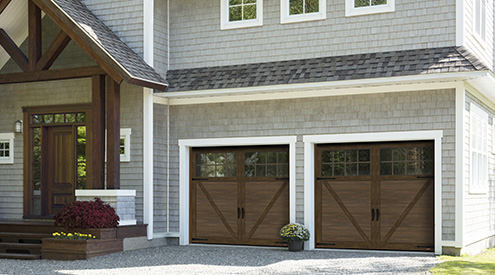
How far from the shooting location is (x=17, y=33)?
15.3 m

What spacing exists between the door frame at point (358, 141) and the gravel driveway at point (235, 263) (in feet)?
1.86

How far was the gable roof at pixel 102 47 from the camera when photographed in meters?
12.6

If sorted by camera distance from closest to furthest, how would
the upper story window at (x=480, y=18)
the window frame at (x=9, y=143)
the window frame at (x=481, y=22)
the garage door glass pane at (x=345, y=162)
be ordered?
1. the garage door glass pane at (x=345, y=162)
2. the window frame at (x=481, y=22)
3. the upper story window at (x=480, y=18)
4. the window frame at (x=9, y=143)

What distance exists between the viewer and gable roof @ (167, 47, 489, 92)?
11.8 m

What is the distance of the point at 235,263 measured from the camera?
1115 cm

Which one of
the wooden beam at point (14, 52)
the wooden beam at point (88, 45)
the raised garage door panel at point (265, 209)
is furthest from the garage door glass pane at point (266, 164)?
the wooden beam at point (14, 52)

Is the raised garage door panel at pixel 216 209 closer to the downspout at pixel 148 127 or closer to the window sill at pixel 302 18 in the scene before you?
the downspout at pixel 148 127

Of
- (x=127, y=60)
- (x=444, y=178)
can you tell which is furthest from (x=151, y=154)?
(x=444, y=178)

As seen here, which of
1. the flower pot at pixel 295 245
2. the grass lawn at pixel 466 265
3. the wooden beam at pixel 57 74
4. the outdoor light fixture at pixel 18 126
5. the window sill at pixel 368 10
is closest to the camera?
the grass lawn at pixel 466 265

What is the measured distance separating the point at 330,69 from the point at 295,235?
3.10 m

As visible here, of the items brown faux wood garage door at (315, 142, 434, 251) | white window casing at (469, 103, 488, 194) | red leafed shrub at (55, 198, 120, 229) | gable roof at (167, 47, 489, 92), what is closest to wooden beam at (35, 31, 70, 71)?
gable roof at (167, 47, 489, 92)

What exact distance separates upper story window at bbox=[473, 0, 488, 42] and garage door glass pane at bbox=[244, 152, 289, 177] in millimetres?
4435

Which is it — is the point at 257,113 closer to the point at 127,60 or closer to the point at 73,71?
the point at 127,60

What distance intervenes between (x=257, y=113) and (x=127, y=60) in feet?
8.85
